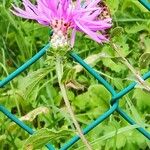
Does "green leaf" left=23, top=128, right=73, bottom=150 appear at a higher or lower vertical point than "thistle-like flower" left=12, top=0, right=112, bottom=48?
lower

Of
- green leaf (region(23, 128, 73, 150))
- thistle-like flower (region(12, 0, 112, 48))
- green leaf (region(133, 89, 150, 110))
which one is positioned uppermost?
thistle-like flower (region(12, 0, 112, 48))

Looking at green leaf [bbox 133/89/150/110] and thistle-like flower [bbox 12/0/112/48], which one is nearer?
thistle-like flower [bbox 12/0/112/48]

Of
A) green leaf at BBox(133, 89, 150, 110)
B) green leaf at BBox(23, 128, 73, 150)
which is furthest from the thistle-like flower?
green leaf at BBox(133, 89, 150, 110)

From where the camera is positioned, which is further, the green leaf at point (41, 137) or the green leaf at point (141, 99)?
the green leaf at point (141, 99)

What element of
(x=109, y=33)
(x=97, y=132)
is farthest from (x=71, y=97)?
(x=109, y=33)

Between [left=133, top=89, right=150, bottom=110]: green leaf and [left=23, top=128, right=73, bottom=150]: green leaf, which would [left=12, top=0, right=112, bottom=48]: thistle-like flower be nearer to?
[left=23, top=128, right=73, bottom=150]: green leaf

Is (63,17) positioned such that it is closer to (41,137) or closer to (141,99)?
(41,137)

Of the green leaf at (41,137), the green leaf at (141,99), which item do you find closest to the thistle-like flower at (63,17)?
the green leaf at (41,137)

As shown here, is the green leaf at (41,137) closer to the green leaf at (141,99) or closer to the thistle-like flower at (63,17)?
the thistle-like flower at (63,17)

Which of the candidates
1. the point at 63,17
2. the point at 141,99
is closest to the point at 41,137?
the point at 63,17
